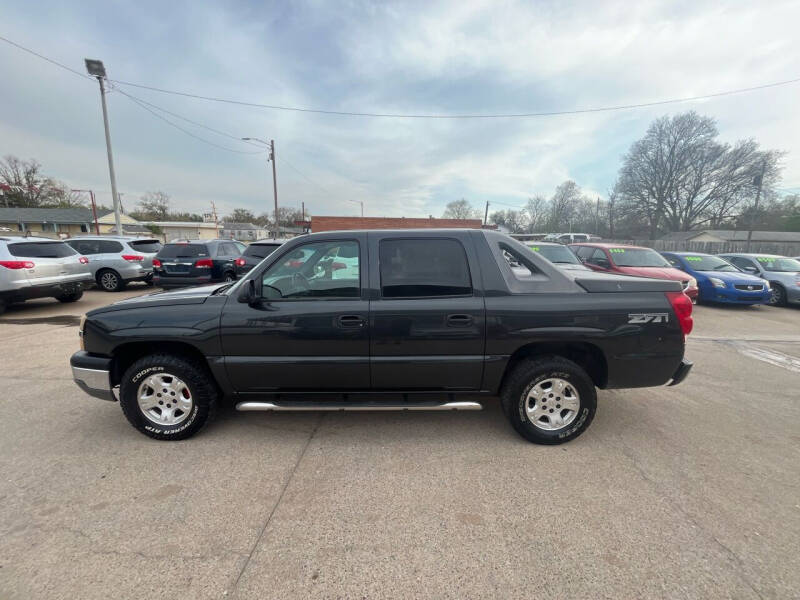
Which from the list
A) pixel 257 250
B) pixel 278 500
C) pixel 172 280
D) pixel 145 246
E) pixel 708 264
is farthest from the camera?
pixel 145 246

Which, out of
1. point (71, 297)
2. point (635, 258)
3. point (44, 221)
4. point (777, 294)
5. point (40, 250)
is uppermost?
point (44, 221)

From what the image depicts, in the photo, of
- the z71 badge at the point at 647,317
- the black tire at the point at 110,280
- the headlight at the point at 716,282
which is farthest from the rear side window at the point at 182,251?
the headlight at the point at 716,282

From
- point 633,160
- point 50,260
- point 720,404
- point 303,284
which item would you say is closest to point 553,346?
point 303,284

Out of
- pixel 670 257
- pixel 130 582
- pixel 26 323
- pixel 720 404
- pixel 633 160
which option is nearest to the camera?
pixel 130 582

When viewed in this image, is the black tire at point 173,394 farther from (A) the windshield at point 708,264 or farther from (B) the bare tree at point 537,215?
(B) the bare tree at point 537,215

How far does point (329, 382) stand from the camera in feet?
9.09

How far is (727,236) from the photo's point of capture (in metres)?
50.6

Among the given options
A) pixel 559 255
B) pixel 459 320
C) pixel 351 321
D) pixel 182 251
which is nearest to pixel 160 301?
pixel 351 321

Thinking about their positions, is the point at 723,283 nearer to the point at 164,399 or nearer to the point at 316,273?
the point at 316,273

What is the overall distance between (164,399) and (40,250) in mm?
7407

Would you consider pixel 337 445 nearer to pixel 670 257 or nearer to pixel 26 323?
pixel 26 323

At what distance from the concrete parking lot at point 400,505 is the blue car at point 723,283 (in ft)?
21.7

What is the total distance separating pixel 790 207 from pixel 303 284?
7246cm

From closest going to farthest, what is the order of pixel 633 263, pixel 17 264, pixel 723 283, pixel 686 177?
1. pixel 17 264
2. pixel 633 263
3. pixel 723 283
4. pixel 686 177
